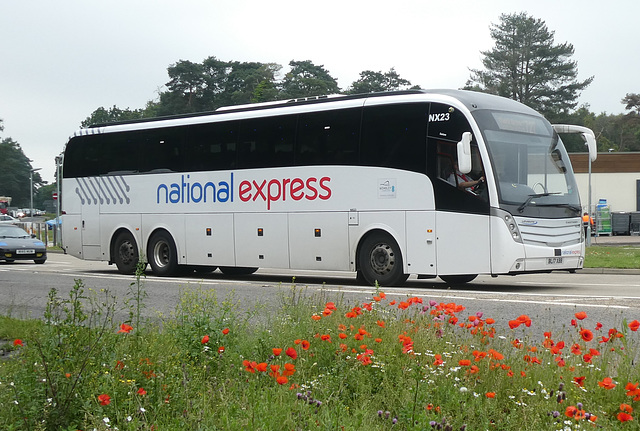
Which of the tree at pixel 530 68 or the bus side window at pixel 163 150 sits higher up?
the tree at pixel 530 68

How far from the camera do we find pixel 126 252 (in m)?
21.1

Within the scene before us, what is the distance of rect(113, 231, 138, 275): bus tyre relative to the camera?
20984 mm

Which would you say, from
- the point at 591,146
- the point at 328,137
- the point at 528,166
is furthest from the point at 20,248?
the point at 591,146

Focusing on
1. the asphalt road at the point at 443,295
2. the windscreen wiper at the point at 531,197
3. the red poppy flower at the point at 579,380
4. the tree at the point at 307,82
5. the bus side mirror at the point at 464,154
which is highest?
the tree at the point at 307,82

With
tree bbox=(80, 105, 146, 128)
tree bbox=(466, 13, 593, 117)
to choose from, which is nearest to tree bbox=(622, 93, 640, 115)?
tree bbox=(466, 13, 593, 117)

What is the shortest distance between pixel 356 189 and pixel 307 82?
7941 centimetres

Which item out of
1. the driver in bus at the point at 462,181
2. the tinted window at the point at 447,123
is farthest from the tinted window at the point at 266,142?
the driver in bus at the point at 462,181

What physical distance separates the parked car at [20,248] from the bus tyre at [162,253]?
11290 millimetres

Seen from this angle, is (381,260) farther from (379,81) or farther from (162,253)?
(379,81)

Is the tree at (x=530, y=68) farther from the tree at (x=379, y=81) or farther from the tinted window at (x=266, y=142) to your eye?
the tinted window at (x=266, y=142)

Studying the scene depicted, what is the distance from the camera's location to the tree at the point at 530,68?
8412cm

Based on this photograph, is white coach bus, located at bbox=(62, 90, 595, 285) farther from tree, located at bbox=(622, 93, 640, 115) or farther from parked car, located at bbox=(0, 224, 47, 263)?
tree, located at bbox=(622, 93, 640, 115)

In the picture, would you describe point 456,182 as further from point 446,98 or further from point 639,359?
point 639,359

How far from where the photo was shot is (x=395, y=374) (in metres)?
5.91
